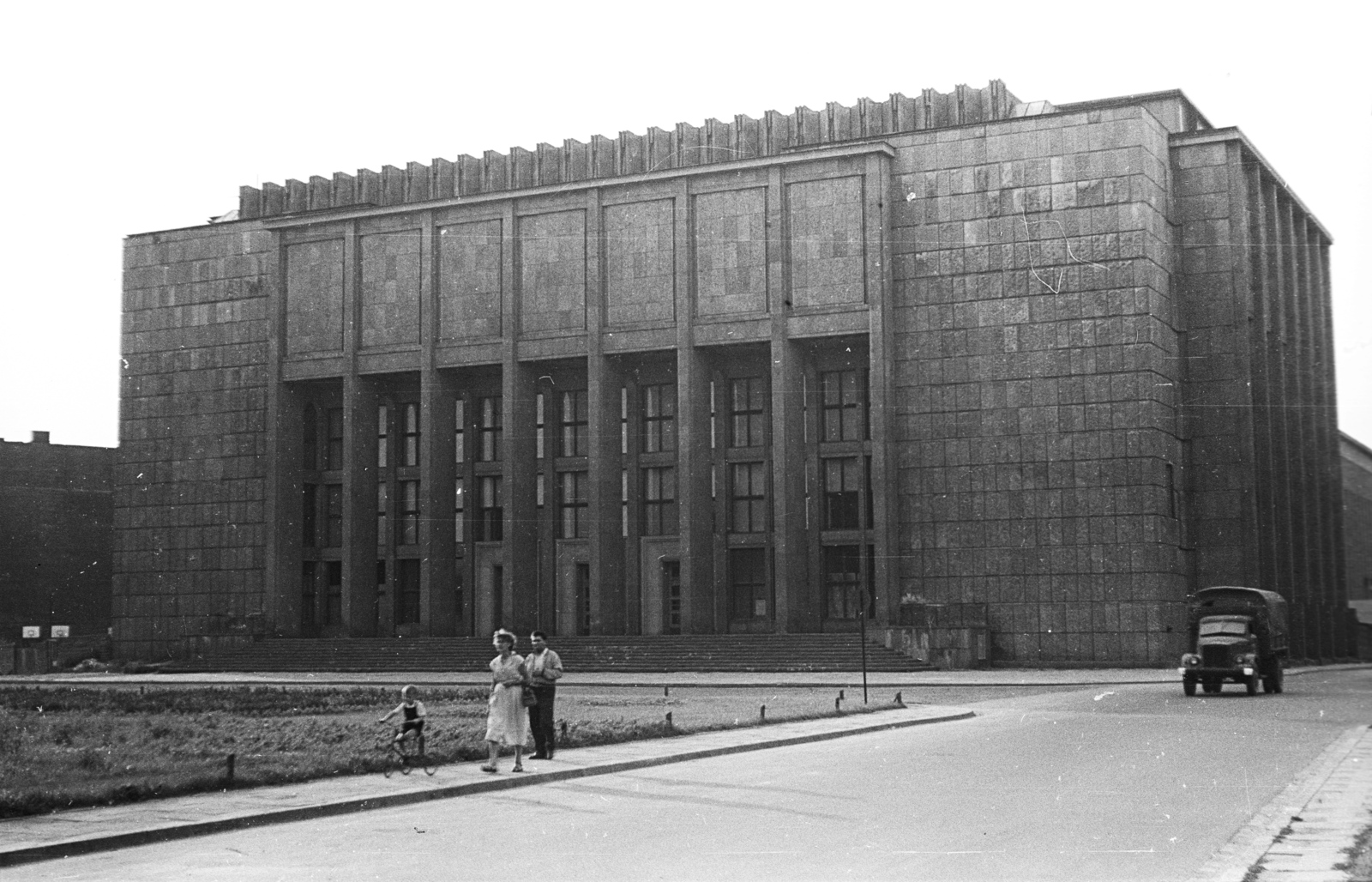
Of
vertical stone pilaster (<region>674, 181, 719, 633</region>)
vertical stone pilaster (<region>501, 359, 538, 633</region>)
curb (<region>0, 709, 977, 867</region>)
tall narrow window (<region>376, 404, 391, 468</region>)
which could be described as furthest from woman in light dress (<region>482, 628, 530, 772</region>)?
tall narrow window (<region>376, 404, 391, 468</region>)

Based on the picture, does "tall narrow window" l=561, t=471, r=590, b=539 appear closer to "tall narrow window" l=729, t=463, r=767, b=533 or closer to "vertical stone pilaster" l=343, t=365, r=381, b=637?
"tall narrow window" l=729, t=463, r=767, b=533

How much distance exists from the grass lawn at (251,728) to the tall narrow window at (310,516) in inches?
1299

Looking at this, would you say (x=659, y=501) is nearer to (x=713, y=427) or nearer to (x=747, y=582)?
(x=713, y=427)

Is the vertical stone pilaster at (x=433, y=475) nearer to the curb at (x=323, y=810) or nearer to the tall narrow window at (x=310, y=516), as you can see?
the tall narrow window at (x=310, y=516)

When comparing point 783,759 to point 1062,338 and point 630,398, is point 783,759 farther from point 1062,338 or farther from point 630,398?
point 630,398

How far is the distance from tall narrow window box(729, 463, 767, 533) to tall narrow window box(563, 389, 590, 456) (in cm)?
743

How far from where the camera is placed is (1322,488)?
76.2 m

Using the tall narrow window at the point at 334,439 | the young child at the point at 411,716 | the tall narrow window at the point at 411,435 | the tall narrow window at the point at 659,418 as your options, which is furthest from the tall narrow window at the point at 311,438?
the young child at the point at 411,716

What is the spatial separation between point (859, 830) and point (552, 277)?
56.4m

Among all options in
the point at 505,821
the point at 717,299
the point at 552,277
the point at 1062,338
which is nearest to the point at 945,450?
the point at 1062,338

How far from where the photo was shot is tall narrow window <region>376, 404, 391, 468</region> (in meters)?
74.8

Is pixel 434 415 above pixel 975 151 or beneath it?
beneath

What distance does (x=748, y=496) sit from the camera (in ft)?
221

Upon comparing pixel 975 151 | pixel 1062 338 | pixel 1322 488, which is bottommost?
pixel 1322 488
